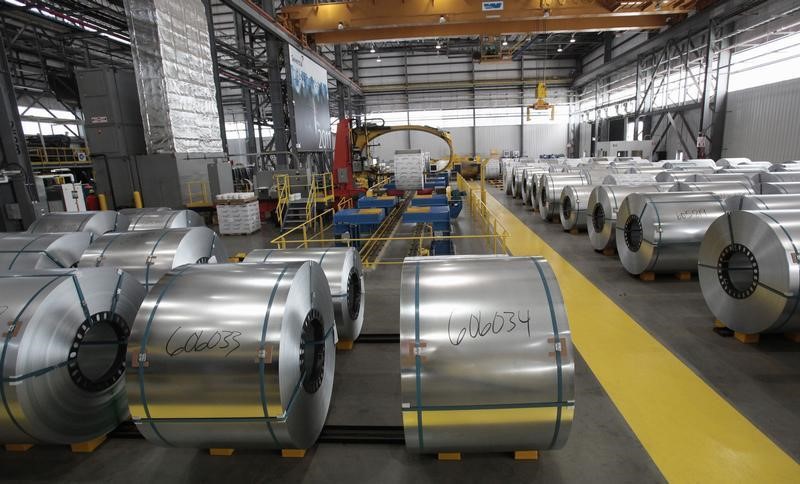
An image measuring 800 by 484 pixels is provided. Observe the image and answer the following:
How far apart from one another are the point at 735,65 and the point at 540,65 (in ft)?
67.6

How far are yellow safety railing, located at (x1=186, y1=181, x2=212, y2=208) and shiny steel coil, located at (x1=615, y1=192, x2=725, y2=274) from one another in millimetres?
13296

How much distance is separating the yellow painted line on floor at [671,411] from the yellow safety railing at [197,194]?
12942 mm

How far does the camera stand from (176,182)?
1330 cm

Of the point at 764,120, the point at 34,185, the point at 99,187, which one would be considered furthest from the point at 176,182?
the point at 764,120

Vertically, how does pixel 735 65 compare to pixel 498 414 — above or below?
above

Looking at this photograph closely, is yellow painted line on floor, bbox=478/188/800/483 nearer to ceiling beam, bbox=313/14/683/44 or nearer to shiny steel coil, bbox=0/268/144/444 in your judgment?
shiny steel coil, bbox=0/268/144/444

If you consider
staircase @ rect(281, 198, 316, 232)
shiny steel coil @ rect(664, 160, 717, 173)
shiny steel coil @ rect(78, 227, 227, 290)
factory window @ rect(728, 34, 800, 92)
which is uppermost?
factory window @ rect(728, 34, 800, 92)

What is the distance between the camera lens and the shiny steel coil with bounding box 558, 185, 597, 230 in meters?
10.6

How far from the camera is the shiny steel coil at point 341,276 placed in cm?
489

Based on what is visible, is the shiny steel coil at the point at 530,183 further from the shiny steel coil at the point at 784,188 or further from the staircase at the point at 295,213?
the staircase at the point at 295,213

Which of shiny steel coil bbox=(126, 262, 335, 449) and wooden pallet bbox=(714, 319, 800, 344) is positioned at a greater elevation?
shiny steel coil bbox=(126, 262, 335, 449)

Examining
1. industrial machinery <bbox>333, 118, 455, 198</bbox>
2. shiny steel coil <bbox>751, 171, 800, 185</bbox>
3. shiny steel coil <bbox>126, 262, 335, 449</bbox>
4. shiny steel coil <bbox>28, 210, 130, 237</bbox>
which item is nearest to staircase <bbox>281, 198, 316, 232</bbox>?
industrial machinery <bbox>333, 118, 455, 198</bbox>

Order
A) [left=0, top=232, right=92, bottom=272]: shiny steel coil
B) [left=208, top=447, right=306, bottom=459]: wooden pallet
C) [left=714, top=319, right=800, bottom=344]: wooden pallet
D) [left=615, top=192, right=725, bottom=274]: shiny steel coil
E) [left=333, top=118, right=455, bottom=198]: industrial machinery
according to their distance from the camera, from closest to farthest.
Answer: [left=208, top=447, right=306, bottom=459]: wooden pallet, [left=714, top=319, right=800, bottom=344]: wooden pallet, [left=0, top=232, right=92, bottom=272]: shiny steel coil, [left=615, top=192, right=725, bottom=274]: shiny steel coil, [left=333, top=118, right=455, bottom=198]: industrial machinery

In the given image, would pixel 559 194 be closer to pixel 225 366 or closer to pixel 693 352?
pixel 693 352
